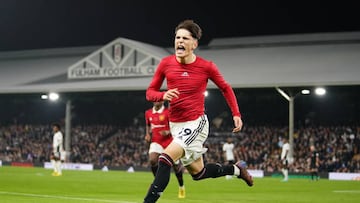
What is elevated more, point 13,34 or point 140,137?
point 13,34

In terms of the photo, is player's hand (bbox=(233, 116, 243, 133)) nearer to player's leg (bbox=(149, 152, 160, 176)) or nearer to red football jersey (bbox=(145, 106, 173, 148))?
player's leg (bbox=(149, 152, 160, 176))

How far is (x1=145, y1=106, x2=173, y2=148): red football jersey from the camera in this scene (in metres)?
18.1

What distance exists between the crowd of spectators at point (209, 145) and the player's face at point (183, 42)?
92.6 ft

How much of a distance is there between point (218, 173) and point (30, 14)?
51.5 meters

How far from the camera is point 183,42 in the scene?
9680 millimetres

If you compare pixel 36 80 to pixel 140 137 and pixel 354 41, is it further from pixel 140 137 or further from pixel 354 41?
pixel 354 41

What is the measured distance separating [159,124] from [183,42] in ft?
28.8

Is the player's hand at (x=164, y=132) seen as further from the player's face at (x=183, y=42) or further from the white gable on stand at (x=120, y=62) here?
the white gable on stand at (x=120, y=62)

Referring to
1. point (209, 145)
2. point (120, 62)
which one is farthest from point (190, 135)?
point (120, 62)

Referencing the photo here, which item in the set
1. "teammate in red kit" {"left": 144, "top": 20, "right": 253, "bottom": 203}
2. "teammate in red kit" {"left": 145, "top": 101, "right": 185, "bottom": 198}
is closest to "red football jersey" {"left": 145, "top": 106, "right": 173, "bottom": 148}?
"teammate in red kit" {"left": 145, "top": 101, "right": 185, "bottom": 198}

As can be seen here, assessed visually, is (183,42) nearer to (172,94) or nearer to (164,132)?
(172,94)

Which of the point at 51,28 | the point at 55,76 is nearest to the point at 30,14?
the point at 51,28

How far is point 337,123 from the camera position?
134 ft

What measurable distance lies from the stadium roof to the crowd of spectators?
3.78 metres
